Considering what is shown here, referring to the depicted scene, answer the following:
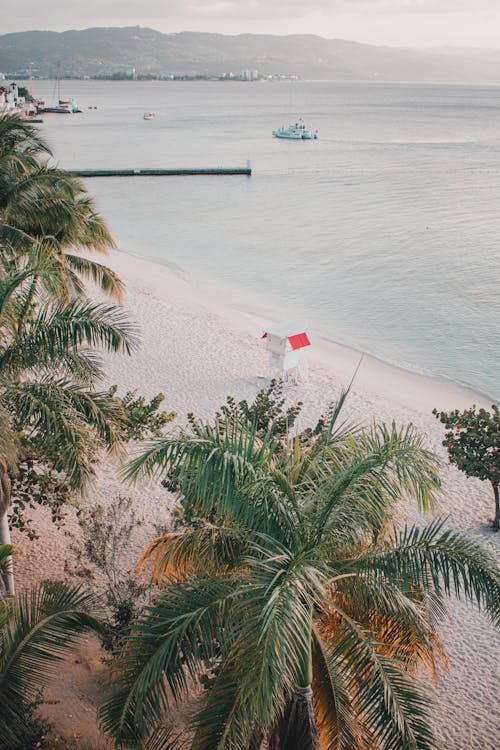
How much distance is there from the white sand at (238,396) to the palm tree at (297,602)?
680 mm

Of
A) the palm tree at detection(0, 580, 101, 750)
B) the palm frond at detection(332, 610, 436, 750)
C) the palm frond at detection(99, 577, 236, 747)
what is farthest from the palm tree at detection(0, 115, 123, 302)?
the palm frond at detection(332, 610, 436, 750)

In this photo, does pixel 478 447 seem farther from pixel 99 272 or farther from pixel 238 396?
pixel 99 272

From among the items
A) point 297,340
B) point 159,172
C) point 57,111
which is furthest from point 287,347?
point 57,111

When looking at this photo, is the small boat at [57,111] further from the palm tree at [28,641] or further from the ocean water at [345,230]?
the palm tree at [28,641]

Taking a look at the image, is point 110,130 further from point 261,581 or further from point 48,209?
point 261,581

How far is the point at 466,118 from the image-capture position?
452ft

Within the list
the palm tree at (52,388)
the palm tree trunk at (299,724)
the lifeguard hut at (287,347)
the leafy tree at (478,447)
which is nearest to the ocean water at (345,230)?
the lifeguard hut at (287,347)

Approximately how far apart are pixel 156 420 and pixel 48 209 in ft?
19.0

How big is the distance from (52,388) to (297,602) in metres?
4.10

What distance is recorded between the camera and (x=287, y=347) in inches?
715

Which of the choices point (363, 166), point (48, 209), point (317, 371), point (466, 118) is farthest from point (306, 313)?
point (466, 118)

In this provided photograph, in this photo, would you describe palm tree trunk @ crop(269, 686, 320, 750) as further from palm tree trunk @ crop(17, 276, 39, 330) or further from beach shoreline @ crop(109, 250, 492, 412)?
beach shoreline @ crop(109, 250, 492, 412)

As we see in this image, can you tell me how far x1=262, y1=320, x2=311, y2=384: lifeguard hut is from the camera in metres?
18.2

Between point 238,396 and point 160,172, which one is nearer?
point 238,396
